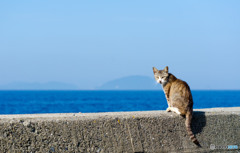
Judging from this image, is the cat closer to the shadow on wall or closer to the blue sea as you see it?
A: the shadow on wall

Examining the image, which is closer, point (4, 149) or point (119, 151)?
point (4, 149)

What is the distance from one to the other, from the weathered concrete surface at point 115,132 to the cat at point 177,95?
0.41 feet

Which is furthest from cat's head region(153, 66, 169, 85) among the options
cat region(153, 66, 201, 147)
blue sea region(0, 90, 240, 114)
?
blue sea region(0, 90, 240, 114)

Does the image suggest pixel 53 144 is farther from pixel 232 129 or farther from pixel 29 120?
pixel 232 129

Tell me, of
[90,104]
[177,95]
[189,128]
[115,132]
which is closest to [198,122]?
[189,128]

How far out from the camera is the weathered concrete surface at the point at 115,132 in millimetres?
4352

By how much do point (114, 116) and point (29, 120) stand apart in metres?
1.21

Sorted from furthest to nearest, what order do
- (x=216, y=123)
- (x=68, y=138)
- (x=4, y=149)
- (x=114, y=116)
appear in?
1. (x=216, y=123)
2. (x=114, y=116)
3. (x=68, y=138)
4. (x=4, y=149)

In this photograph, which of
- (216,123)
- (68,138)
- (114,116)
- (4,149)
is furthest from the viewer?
(216,123)

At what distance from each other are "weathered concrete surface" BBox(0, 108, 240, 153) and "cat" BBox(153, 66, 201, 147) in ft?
0.41

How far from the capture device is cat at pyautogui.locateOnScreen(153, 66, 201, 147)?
17.3ft

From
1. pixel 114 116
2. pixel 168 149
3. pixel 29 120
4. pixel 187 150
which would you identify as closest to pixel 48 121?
pixel 29 120

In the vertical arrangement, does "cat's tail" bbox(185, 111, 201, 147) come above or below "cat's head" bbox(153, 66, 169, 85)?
below

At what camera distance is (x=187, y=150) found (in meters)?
Result: 5.20
